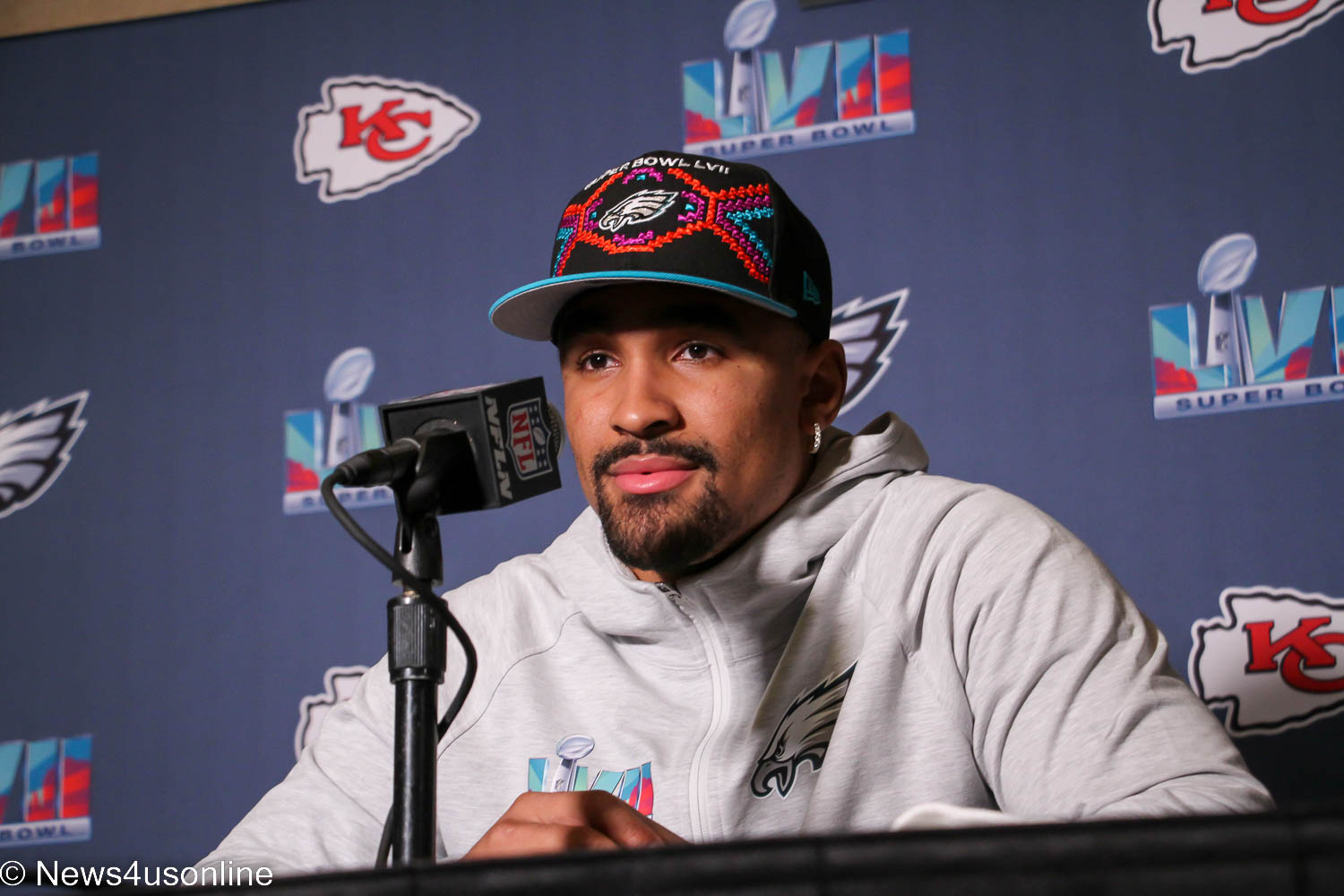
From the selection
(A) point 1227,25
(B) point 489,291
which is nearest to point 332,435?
(B) point 489,291

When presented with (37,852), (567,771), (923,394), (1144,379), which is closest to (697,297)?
(567,771)

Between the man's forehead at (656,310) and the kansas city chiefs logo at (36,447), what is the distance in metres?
1.31

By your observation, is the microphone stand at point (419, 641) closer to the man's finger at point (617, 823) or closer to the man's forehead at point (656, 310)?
the man's finger at point (617, 823)

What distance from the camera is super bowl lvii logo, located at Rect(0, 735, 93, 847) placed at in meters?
1.91

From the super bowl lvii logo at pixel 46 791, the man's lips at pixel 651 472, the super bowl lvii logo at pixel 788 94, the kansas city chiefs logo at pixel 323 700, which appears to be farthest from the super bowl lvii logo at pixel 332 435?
the man's lips at pixel 651 472

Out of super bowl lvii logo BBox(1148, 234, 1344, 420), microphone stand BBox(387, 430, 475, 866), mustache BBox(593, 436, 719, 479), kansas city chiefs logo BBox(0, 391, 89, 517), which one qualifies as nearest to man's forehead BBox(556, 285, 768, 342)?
mustache BBox(593, 436, 719, 479)

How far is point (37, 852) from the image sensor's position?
1914mm

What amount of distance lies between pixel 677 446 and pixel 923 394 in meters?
0.69

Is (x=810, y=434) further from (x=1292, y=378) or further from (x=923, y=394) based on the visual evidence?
(x=1292, y=378)

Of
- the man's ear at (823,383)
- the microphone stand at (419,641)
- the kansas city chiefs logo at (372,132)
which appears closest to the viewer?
the microphone stand at (419,641)

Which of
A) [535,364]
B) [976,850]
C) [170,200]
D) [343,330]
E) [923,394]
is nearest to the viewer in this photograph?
[976,850]

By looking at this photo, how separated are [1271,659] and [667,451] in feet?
3.00

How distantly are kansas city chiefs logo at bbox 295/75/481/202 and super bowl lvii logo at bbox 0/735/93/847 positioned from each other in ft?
3.31

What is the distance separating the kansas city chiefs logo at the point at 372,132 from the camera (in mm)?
2014
